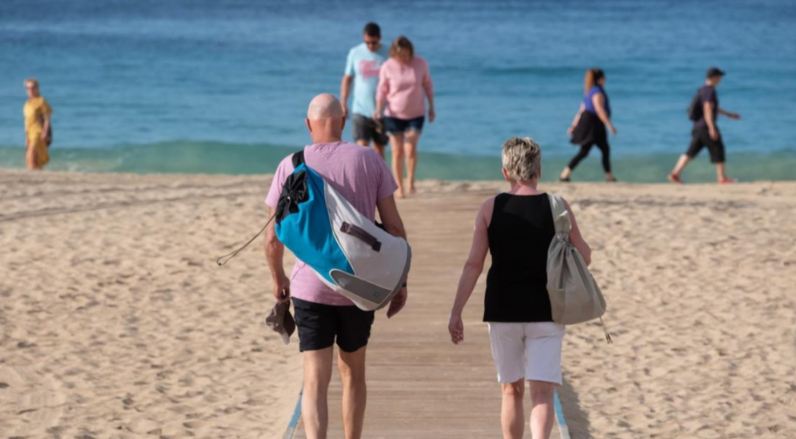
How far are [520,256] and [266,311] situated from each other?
497cm

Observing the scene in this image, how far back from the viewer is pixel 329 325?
5809mm

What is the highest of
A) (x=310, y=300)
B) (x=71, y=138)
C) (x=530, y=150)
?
(x=530, y=150)

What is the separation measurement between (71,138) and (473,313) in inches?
950

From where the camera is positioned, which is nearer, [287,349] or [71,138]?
A: [287,349]

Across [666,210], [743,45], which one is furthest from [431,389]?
[743,45]

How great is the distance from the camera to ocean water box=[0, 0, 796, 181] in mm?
30281

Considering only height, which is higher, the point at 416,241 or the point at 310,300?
the point at 310,300

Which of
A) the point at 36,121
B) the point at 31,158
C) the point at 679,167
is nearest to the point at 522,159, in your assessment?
the point at 36,121

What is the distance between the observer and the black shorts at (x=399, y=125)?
42.0 feet

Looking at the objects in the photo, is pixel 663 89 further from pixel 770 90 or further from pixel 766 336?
pixel 766 336

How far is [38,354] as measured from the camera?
901 centimetres

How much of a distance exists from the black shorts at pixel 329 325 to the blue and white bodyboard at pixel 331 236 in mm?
201

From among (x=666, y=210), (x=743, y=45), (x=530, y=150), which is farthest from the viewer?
(x=743, y=45)

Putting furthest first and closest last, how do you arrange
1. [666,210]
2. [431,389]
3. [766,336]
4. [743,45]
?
[743,45]
[666,210]
[766,336]
[431,389]
